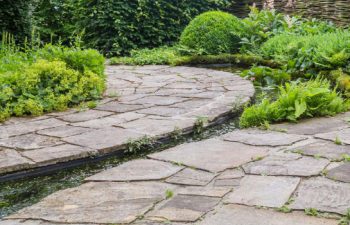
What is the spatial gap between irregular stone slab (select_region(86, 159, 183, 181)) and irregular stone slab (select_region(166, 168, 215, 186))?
64 millimetres

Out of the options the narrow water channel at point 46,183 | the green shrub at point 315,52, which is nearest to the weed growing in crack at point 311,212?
the narrow water channel at point 46,183

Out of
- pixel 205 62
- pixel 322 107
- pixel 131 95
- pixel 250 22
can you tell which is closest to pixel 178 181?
pixel 322 107

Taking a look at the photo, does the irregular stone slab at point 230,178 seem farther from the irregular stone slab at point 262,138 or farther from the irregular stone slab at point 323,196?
the irregular stone slab at point 262,138

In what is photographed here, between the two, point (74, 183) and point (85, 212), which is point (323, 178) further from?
point (74, 183)

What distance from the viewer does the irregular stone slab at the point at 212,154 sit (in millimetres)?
3078

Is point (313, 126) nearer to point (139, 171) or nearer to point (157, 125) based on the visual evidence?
point (157, 125)

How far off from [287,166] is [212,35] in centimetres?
539

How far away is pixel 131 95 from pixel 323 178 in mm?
2958

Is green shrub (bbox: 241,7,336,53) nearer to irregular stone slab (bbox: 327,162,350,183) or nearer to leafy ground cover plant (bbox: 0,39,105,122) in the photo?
leafy ground cover plant (bbox: 0,39,105,122)

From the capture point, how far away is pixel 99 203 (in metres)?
2.53

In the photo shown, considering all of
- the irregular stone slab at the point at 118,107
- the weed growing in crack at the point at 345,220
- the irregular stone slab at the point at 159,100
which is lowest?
the weed growing in crack at the point at 345,220

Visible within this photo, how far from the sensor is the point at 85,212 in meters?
2.41

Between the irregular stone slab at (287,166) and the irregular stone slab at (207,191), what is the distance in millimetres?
342

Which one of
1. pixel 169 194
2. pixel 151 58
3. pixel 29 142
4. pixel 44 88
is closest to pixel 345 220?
pixel 169 194
